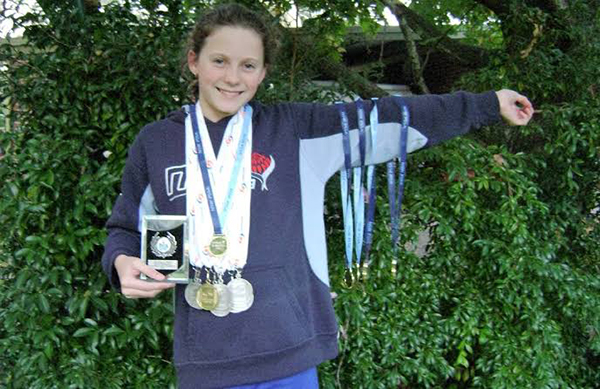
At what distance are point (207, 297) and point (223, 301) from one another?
0.05 m

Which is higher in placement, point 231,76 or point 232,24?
point 232,24

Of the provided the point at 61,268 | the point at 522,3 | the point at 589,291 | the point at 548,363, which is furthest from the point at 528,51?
the point at 61,268

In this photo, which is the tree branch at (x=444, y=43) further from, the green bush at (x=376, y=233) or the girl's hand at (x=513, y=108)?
the girl's hand at (x=513, y=108)

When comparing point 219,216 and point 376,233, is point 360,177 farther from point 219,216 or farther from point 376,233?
point 376,233

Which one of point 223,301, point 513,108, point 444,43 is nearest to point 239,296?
point 223,301

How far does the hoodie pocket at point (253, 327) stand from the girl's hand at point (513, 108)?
91cm

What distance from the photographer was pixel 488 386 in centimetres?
343

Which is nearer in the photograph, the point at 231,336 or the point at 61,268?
the point at 231,336

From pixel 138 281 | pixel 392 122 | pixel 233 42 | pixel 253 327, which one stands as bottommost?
pixel 253 327

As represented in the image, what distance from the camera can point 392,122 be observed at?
2.19 metres

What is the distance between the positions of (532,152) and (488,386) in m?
1.30

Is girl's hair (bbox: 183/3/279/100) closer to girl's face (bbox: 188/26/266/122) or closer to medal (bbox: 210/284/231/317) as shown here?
girl's face (bbox: 188/26/266/122)

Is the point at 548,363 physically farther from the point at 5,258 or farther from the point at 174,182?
the point at 5,258

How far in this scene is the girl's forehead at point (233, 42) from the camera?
2074 mm
